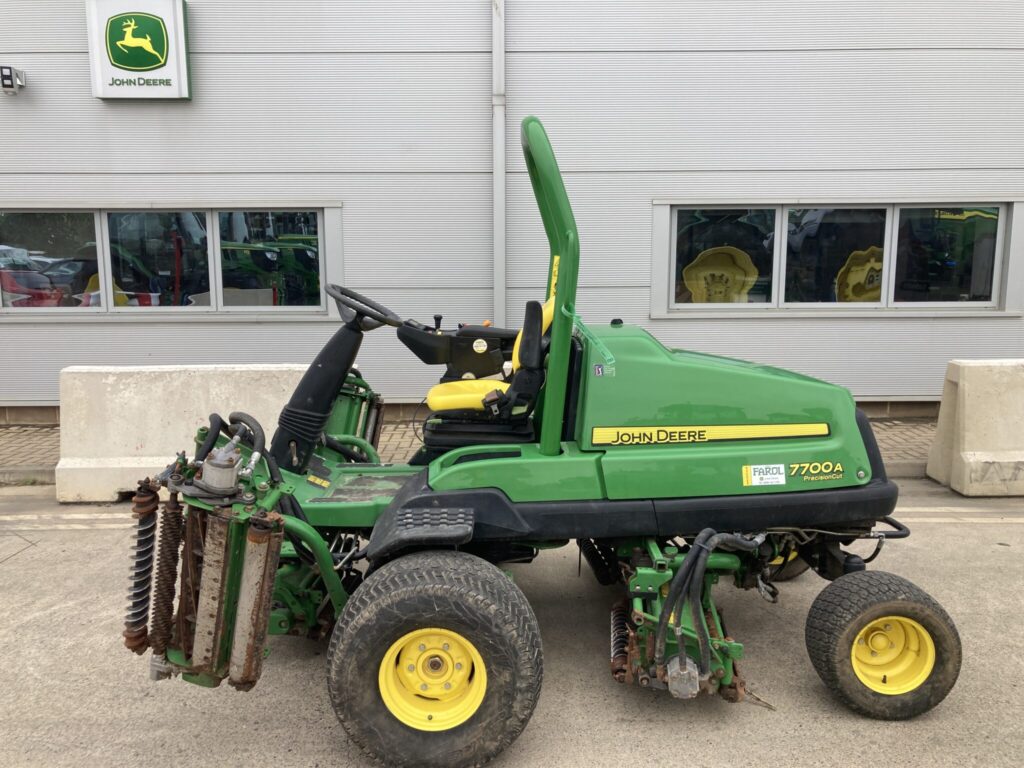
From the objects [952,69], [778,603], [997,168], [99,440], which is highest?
[952,69]

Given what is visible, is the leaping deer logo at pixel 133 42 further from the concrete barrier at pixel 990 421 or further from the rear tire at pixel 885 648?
the concrete barrier at pixel 990 421

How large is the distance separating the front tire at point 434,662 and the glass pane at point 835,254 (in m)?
6.82

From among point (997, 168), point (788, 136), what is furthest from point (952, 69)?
point (788, 136)

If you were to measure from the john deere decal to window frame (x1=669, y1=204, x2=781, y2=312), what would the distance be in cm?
564

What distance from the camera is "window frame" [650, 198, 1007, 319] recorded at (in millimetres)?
8172

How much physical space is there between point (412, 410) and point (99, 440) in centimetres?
339

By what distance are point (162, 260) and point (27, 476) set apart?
288 cm

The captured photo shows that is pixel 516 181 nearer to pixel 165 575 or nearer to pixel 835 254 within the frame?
pixel 835 254

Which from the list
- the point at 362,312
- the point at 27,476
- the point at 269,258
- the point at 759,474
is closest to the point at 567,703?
the point at 759,474

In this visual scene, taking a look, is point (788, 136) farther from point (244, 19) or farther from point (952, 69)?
point (244, 19)

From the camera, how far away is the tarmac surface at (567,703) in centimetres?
283

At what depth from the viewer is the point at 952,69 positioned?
7.98 metres

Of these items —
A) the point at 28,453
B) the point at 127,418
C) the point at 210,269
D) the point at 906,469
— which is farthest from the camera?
the point at 210,269

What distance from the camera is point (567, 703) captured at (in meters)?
3.17
